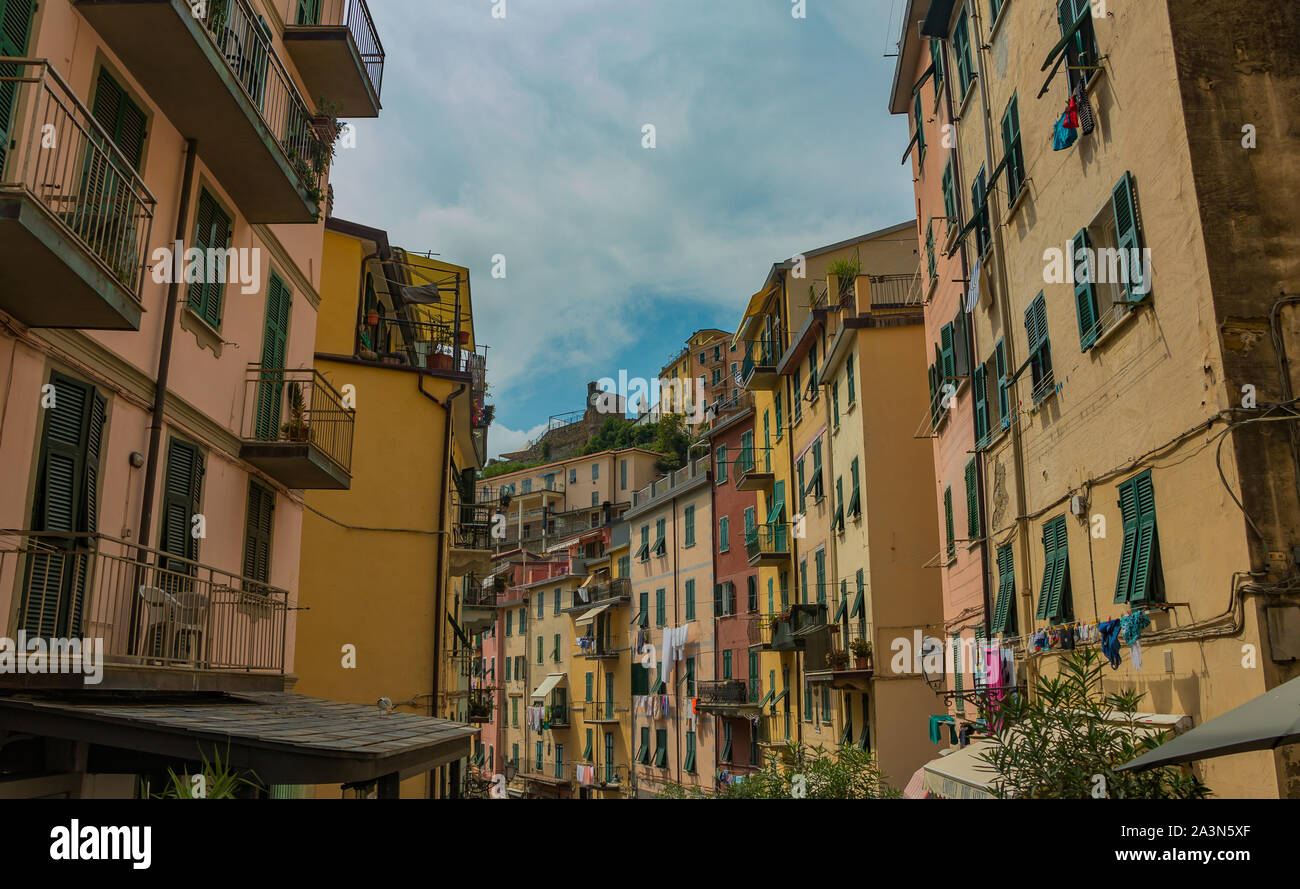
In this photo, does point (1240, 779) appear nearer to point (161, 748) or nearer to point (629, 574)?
point (161, 748)

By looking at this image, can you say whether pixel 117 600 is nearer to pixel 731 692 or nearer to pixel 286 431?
pixel 286 431

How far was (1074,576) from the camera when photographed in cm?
1252

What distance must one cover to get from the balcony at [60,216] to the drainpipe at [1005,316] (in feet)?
37.1

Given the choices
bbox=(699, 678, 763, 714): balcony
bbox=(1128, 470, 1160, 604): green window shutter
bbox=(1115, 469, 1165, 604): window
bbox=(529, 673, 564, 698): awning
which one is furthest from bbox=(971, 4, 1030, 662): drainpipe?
bbox=(529, 673, 564, 698): awning

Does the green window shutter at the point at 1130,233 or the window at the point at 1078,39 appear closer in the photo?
the green window shutter at the point at 1130,233

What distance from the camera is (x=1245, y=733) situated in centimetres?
586

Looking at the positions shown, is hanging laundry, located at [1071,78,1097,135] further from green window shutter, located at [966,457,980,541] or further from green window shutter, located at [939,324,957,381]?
green window shutter, located at [939,324,957,381]

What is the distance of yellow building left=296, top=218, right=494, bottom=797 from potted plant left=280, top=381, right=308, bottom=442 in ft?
19.6

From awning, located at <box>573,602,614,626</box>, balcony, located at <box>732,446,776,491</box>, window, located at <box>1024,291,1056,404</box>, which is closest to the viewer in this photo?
window, located at <box>1024,291,1056,404</box>

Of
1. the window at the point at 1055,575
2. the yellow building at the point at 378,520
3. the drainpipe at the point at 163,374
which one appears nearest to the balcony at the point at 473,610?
the yellow building at the point at 378,520

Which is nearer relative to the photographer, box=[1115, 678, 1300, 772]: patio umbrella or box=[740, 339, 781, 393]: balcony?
box=[1115, 678, 1300, 772]: patio umbrella

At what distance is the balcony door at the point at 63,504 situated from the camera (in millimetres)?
8852

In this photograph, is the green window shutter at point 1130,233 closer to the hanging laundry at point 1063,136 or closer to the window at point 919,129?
the hanging laundry at point 1063,136

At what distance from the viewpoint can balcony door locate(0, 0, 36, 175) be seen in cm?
795
